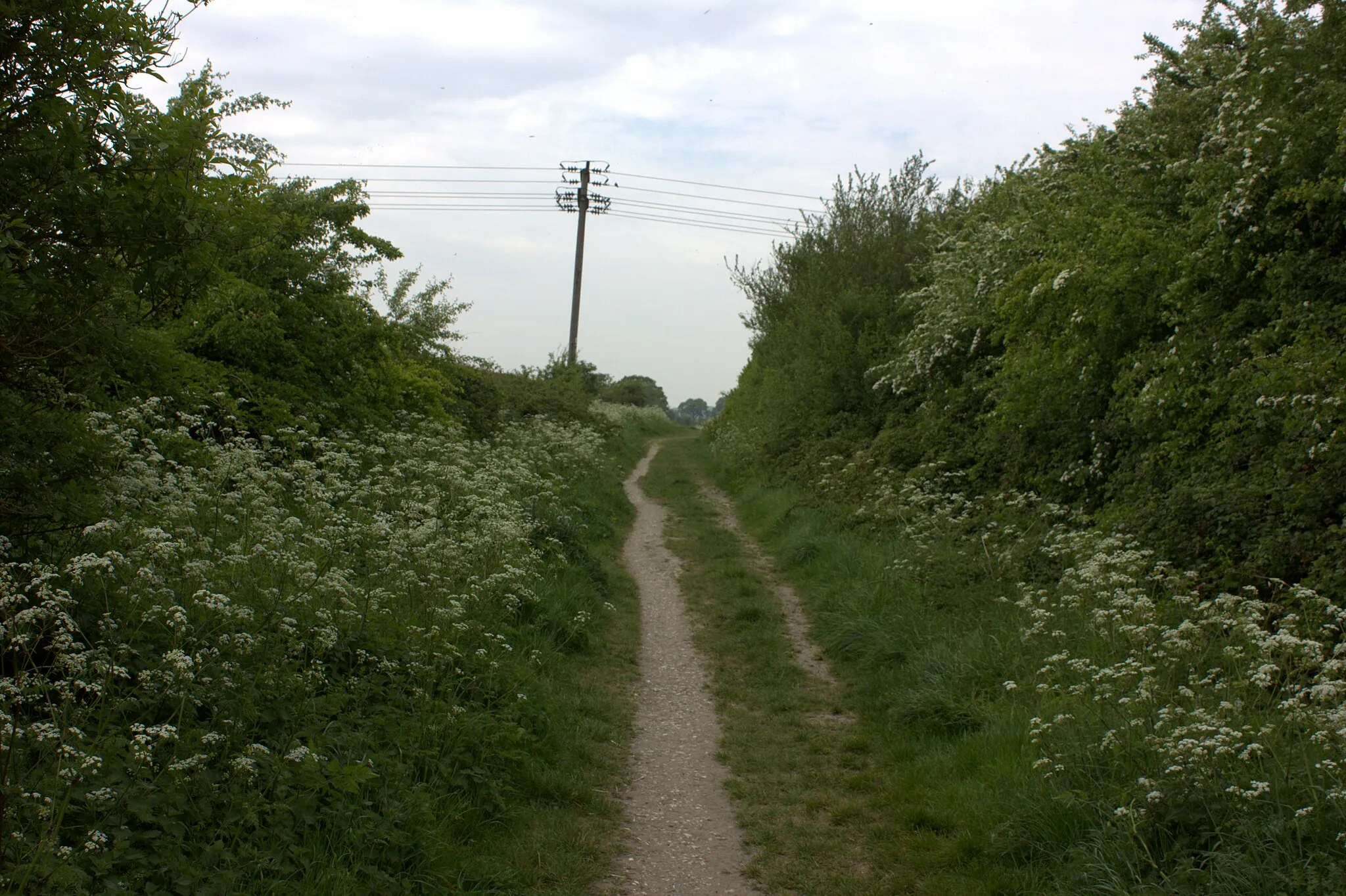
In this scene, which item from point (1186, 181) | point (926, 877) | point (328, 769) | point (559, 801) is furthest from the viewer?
point (1186, 181)

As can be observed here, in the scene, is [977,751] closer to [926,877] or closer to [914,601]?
[926,877]

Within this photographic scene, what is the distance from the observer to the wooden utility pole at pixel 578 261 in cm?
3656

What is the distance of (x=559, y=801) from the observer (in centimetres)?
554

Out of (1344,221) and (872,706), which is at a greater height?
(1344,221)

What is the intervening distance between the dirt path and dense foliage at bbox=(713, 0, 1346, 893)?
1.60 meters

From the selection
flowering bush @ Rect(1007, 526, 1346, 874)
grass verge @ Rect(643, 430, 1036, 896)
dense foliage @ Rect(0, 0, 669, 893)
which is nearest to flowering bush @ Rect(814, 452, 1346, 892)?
flowering bush @ Rect(1007, 526, 1346, 874)

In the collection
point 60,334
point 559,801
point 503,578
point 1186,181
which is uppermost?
point 1186,181

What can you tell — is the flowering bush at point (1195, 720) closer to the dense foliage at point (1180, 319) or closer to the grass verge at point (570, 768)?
the dense foliage at point (1180, 319)

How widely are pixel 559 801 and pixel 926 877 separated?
2206 millimetres

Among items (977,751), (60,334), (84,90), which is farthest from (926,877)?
(84,90)

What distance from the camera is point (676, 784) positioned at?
19.8 feet

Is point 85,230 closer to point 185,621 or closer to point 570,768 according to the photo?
point 185,621

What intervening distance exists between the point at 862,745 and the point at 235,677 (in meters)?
4.32

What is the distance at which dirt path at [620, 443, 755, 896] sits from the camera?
4.89 meters
